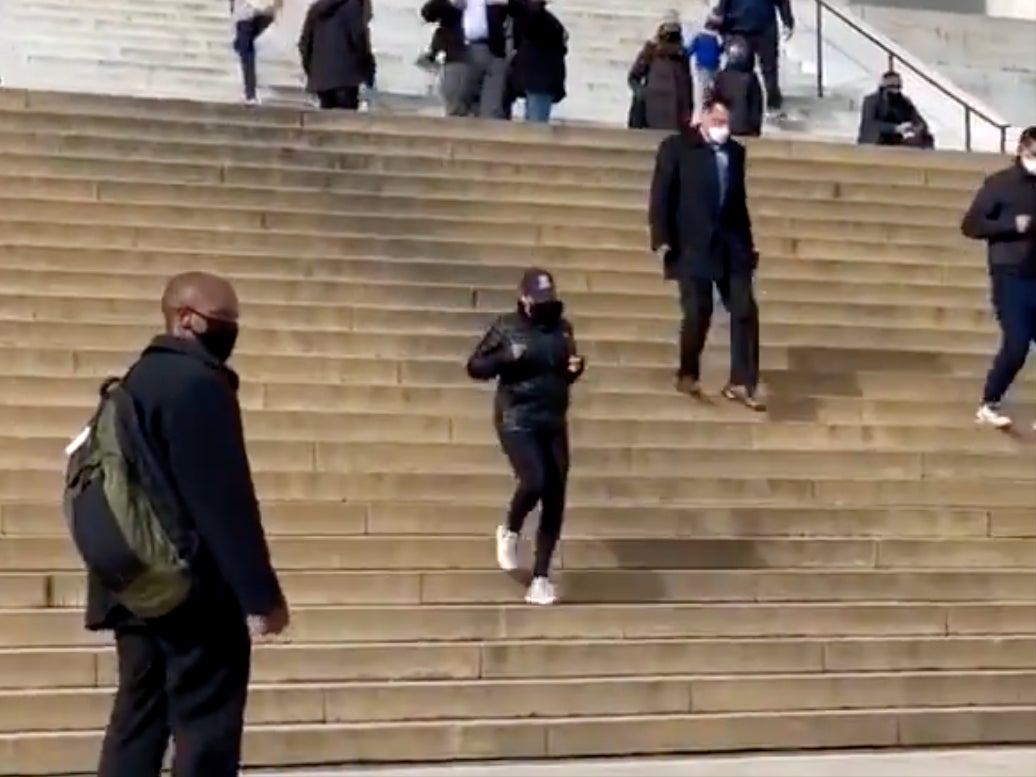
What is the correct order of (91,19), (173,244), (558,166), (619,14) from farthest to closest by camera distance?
(619,14), (91,19), (558,166), (173,244)

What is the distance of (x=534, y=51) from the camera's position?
17.7 metres

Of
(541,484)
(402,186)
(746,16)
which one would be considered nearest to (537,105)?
(746,16)

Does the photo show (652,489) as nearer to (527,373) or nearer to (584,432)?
(584,432)

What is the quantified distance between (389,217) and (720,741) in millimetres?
5796

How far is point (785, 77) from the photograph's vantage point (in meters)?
22.9

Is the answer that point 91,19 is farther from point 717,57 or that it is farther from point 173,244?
point 173,244

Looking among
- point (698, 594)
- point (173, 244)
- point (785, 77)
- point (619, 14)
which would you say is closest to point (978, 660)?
point (698, 594)

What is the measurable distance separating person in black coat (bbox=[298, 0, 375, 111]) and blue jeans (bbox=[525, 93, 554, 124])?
1.32 m

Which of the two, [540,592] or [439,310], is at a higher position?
[439,310]

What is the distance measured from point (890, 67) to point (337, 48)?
22.0ft

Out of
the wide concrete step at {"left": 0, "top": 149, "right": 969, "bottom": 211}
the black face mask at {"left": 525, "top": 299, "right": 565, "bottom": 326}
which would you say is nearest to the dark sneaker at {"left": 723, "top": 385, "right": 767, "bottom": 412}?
the black face mask at {"left": 525, "top": 299, "right": 565, "bottom": 326}

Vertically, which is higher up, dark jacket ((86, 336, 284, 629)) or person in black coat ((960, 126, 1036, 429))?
person in black coat ((960, 126, 1036, 429))

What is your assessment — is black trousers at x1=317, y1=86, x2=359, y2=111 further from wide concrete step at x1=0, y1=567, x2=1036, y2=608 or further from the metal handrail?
wide concrete step at x1=0, y1=567, x2=1036, y2=608

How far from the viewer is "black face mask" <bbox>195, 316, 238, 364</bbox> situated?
18.4 feet
